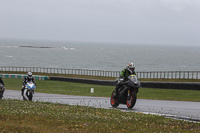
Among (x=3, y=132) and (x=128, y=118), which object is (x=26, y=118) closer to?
(x=3, y=132)

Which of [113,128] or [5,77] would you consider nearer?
[113,128]

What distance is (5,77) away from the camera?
4869cm

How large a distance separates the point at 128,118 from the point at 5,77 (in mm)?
39713

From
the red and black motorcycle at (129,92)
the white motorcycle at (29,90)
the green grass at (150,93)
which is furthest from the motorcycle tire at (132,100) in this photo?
the green grass at (150,93)

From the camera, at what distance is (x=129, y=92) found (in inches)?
597

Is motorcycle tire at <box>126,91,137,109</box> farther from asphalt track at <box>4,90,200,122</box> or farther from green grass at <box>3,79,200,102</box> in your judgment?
green grass at <box>3,79,200,102</box>

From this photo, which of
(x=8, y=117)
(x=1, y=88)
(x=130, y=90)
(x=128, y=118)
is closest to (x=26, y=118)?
(x=8, y=117)

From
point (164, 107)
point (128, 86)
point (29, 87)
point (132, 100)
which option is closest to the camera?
point (128, 86)

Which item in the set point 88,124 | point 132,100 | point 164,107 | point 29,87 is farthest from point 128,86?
point 29,87

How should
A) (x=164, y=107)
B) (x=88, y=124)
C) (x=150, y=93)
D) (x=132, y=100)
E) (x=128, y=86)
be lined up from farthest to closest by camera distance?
(x=150, y=93)
(x=164, y=107)
(x=132, y=100)
(x=128, y=86)
(x=88, y=124)

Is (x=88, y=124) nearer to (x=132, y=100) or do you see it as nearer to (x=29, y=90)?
(x=132, y=100)

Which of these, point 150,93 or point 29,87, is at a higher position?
point 29,87

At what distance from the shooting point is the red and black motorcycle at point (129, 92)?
1473 centimetres

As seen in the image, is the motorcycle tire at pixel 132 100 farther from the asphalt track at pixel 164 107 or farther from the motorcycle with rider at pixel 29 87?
the motorcycle with rider at pixel 29 87
